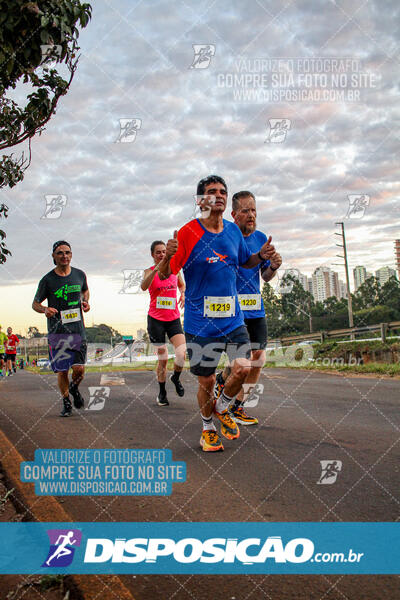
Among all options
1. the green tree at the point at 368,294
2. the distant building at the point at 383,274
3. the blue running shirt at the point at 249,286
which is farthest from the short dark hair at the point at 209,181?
the distant building at the point at 383,274

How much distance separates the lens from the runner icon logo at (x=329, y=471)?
3.55 metres

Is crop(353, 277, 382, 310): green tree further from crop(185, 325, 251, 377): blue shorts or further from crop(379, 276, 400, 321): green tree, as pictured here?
crop(185, 325, 251, 377): blue shorts

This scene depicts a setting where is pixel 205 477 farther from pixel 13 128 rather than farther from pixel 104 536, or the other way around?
pixel 13 128

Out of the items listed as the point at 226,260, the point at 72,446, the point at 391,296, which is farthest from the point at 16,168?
the point at 391,296

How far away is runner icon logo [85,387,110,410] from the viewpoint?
307 inches

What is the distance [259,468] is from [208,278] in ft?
5.59

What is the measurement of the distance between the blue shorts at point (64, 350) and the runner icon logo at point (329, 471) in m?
4.17

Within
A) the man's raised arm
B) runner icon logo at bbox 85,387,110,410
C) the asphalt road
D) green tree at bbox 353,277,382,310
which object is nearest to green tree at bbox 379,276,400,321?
green tree at bbox 353,277,382,310

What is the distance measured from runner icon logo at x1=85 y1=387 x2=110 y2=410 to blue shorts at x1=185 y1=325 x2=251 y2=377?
129 inches

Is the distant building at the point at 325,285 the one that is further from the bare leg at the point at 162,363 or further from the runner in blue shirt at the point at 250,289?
the runner in blue shirt at the point at 250,289

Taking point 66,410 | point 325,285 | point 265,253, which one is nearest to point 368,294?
point 325,285

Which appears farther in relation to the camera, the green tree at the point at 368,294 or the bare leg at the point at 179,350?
the green tree at the point at 368,294

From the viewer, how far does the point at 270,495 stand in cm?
330

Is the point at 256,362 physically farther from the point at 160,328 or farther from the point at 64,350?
the point at 64,350
